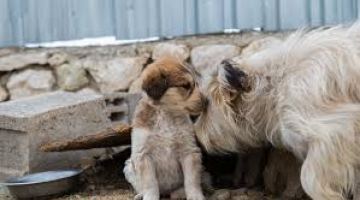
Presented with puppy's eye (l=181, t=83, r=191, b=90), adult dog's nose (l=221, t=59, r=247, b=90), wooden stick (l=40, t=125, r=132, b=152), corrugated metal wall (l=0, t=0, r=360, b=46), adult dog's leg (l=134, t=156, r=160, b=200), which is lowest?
adult dog's leg (l=134, t=156, r=160, b=200)

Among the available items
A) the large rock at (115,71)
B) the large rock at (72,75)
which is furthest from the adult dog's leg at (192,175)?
the large rock at (72,75)

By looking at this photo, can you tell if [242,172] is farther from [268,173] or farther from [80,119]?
[80,119]

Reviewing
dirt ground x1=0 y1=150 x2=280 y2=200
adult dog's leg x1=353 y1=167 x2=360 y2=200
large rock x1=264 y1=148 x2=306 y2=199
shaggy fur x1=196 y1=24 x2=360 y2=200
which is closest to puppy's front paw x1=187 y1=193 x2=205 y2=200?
dirt ground x1=0 y1=150 x2=280 y2=200

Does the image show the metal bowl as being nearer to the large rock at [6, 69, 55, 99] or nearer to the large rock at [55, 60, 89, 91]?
the large rock at [55, 60, 89, 91]

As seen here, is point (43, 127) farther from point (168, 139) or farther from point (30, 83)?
point (30, 83)

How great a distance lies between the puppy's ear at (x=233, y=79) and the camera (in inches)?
204

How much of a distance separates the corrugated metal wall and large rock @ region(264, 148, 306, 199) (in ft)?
4.82

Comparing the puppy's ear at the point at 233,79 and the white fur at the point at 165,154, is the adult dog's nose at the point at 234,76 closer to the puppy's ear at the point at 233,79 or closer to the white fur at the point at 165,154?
the puppy's ear at the point at 233,79

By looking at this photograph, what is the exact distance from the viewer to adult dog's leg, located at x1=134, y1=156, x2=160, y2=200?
543 cm

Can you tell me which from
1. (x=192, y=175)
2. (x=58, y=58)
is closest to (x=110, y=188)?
(x=192, y=175)

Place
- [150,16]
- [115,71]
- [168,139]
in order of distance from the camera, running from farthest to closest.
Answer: [115,71]
[150,16]
[168,139]

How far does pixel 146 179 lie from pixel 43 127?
127cm

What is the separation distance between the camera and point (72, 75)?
7844mm

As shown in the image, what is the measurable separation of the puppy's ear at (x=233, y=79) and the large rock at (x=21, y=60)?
123 inches
